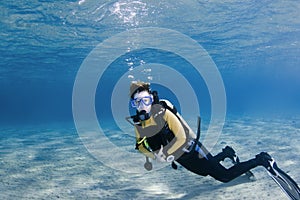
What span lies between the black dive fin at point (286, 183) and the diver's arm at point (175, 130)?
103 inches

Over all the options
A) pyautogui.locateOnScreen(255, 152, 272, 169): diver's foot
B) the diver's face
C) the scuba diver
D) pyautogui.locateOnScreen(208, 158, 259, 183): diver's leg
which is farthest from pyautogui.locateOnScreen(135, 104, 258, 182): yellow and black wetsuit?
pyautogui.locateOnScreen(255, 152, 272, 169): diver's foot

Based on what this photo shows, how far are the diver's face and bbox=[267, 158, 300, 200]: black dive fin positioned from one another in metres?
3.43

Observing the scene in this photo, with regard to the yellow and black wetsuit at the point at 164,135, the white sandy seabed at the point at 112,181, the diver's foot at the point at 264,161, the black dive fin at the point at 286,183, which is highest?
the yellow and black wetsuit at the point at 164,135

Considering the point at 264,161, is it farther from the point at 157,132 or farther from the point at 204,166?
the point at 157,132

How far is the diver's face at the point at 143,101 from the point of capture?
16.5 ft

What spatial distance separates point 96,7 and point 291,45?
84.5ft

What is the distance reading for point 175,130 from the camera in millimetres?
5109

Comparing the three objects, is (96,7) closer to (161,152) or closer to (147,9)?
(147,9)

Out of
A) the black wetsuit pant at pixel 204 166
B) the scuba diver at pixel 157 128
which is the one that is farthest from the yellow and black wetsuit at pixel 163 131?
the black wetsuit pant at pixel 204 166

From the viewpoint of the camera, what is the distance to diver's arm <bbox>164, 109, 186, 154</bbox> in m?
5.02

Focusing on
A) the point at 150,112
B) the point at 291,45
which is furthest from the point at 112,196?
the point at 291,45

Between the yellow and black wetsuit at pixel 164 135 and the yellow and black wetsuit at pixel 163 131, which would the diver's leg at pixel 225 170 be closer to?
the yellow and black wetsuit at pixel 164 135

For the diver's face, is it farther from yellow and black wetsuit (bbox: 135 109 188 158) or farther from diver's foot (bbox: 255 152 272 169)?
diver's foot (bbox: 255 152 272 169)

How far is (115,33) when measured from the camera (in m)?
22.9
